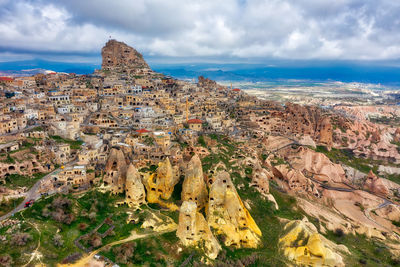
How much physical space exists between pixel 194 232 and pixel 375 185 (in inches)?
3011

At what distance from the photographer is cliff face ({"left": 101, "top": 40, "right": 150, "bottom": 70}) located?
6078 inches

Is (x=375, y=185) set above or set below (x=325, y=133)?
below

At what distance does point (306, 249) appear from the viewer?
39.2 meters

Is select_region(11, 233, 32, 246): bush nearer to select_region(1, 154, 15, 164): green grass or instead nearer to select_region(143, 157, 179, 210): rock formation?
select_region(143, 157, 179, 210): rock formation

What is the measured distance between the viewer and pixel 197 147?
2704 inches

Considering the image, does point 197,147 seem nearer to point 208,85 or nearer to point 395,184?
point 395,184

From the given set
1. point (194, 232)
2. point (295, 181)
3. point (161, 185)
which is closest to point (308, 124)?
point (295, 181)

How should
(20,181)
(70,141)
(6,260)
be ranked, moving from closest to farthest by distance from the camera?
(6,260), (20,181), (70,141)

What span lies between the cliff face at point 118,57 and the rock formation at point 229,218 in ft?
407

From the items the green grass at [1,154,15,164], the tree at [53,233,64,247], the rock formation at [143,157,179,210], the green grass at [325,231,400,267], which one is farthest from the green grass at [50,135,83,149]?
the green grass at [325,231,400,267]

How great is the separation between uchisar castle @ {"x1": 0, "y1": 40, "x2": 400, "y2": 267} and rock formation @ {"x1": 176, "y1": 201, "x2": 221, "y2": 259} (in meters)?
0.15

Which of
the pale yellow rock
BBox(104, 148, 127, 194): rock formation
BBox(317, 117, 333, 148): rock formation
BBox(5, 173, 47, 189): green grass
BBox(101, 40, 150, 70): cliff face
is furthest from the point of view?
BBox(101, 40, 150, 70): cliff face

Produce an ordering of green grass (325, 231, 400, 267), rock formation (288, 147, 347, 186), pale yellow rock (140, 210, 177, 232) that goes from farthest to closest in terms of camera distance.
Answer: rock formation (288, 147, 347, 186), green grass (325, 231, 400, 267), pale yellow rock (140, 210, 177, 232)

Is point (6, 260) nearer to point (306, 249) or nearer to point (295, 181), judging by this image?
point (306, 249)
